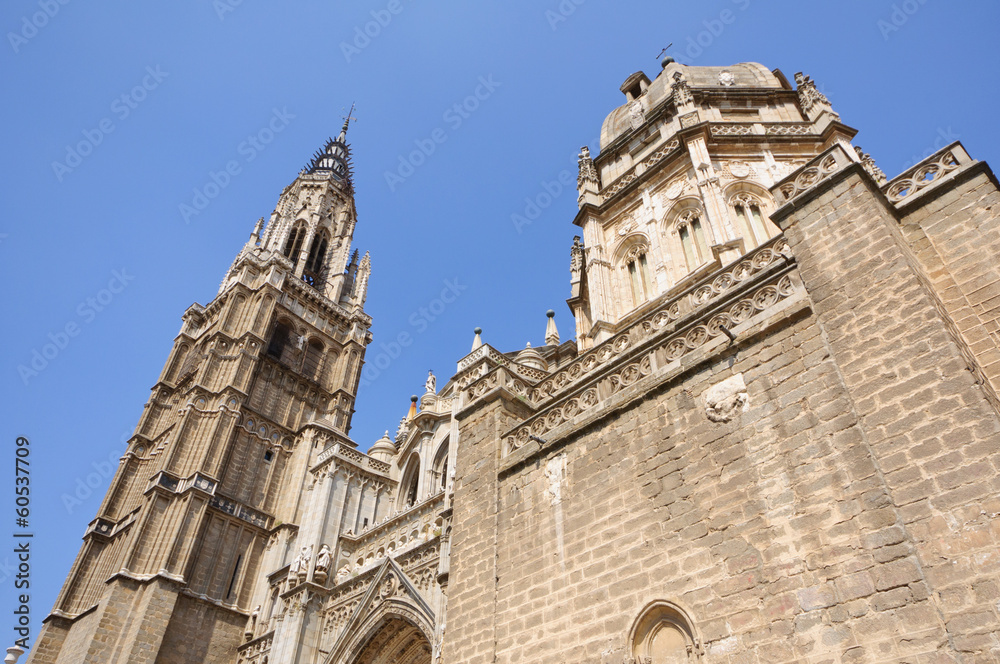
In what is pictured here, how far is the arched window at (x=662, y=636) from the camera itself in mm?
6262

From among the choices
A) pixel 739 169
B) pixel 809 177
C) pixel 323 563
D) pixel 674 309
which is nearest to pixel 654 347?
pixel 674 309

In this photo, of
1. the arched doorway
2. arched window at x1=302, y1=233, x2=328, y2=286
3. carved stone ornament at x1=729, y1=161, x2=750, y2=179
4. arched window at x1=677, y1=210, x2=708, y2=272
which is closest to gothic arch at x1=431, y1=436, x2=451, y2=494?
the arched doorway

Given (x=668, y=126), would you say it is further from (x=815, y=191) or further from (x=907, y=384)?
(x=907, y=384)

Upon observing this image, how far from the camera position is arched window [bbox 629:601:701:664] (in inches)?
247

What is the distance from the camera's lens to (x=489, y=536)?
28.9 feet

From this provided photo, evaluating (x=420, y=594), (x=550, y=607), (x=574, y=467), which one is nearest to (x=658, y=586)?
(x=550, y=607)

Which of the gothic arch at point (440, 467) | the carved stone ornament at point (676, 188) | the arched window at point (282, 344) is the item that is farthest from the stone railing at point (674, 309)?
the arched window at point (282, 344)

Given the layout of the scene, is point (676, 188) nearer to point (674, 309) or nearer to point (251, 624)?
point (674, 309)

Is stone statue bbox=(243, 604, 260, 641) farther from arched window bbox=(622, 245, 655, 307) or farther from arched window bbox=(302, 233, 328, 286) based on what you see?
arched window bbox=(302, 233, 328, 286)

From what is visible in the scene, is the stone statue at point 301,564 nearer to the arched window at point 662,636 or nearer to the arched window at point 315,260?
the arched window at point 662,636

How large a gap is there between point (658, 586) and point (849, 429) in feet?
7.96

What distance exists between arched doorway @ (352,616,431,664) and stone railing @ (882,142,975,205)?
12227 millimetres

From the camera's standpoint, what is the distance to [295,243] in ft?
133

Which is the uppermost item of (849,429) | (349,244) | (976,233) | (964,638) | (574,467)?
(349,244)
